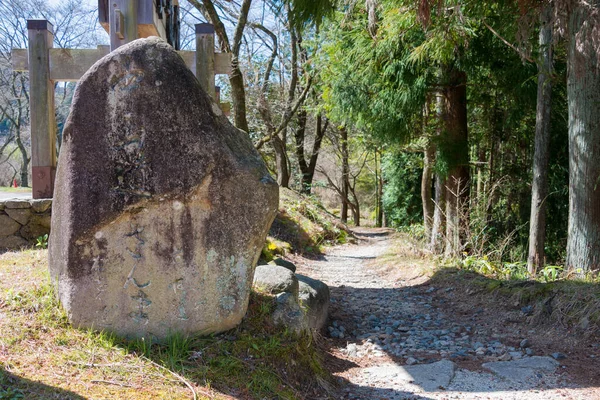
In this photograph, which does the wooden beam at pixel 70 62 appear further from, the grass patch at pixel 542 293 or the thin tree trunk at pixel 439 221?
the thin tree trunk at pixel 439 221

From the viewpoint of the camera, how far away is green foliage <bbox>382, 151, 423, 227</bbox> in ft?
60.2

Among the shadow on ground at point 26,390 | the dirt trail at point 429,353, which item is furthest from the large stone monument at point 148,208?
the dirt trail at point 429,353

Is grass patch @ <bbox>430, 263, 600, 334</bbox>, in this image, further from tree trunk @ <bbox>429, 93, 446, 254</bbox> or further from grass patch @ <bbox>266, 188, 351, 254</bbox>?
grass patch @ <bbox>266, 188, 351, 254</bbox>

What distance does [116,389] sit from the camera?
324cm

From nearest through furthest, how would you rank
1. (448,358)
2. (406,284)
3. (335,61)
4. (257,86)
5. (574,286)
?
(448,358) < (574,286) < (406,284) < (335,61) < (257,86)

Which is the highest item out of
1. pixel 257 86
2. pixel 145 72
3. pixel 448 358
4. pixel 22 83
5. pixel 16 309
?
pixel 22 83

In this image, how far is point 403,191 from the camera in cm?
1873

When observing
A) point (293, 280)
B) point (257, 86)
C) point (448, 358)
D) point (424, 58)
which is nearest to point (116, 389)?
point (293, 280)

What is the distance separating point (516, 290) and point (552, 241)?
→ 4.13 meters

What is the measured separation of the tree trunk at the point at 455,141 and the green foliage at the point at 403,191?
778 centimetres

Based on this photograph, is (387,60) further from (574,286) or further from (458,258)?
(574,286)

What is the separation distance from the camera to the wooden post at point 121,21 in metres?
6.15

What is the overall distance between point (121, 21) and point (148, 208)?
335cm

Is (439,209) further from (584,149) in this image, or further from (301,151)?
(301,151)
